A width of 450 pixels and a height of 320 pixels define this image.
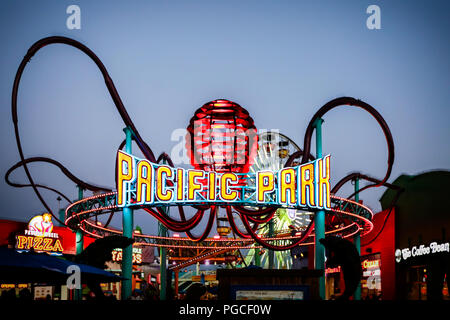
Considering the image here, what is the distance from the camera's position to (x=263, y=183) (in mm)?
24719

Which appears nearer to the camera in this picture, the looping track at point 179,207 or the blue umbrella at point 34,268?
the blue umbrella at point 34,268

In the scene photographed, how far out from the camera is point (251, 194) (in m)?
24.9

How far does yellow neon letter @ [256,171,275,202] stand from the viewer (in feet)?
80.2

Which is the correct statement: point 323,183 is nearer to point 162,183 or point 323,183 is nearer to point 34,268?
point 162,183

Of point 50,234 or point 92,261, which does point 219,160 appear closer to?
point 92,261

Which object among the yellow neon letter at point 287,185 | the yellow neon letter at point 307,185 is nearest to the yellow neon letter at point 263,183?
the yellow neon letter at point 287,185

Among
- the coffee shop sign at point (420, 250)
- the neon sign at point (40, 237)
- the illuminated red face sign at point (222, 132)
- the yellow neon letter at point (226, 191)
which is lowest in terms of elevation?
the coffee shop sign at point (420, 250)

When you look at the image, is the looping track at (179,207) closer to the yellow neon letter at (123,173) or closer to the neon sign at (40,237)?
the yellow neon letter at (123,173)

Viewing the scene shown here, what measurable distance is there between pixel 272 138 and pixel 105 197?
1980cm

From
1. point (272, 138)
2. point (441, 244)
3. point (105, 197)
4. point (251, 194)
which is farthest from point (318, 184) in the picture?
point (272, 138)

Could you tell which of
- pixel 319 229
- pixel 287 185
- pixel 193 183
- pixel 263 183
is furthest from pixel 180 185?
pixel 319 229

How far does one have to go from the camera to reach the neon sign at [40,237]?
3480 cm

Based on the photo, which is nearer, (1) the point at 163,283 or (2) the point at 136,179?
(2) the point at 136,179

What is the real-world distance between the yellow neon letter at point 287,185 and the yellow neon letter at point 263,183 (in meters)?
0.41
